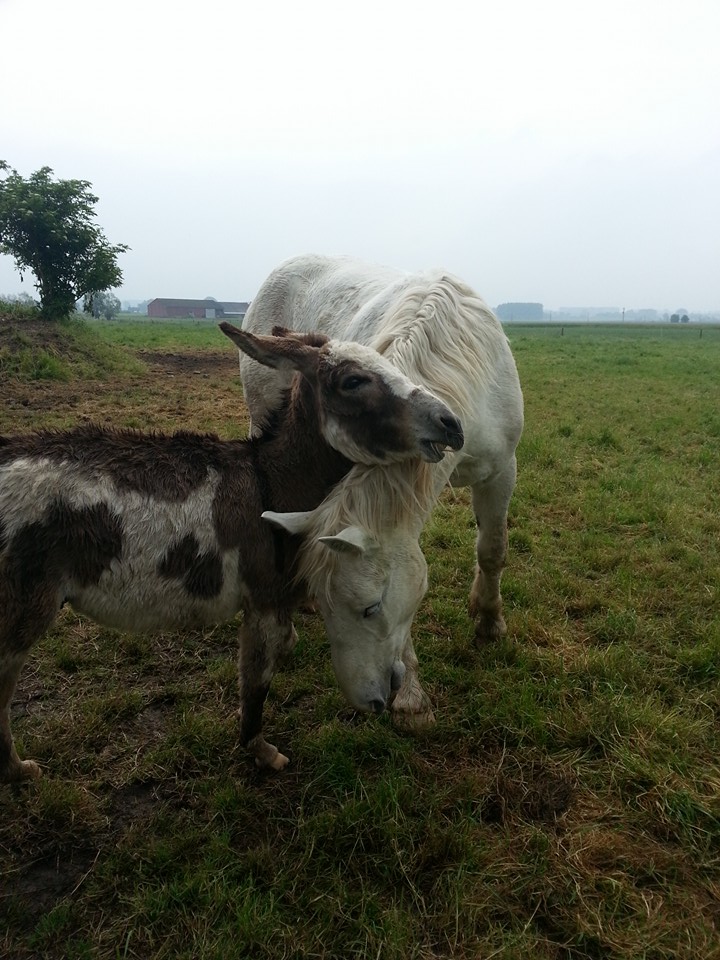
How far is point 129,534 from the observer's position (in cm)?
252

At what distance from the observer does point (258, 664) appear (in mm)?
2818

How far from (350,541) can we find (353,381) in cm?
67

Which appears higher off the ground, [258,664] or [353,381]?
[353,381]

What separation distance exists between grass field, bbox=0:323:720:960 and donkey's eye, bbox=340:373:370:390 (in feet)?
6.10

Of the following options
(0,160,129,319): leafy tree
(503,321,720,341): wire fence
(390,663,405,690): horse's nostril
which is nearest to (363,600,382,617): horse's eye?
(390,663,405,690): horse's nostril

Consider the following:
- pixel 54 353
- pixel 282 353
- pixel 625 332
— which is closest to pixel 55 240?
pixel 54 353

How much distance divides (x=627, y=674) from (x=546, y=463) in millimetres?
4492

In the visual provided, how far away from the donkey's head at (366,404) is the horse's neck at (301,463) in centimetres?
18

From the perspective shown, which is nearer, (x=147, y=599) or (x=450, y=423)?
(x=450, y=423)

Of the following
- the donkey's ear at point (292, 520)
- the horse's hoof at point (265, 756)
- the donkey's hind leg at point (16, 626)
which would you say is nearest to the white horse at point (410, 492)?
the donkey's ear at point (292, 520)

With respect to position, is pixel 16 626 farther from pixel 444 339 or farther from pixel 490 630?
pixel 490 630

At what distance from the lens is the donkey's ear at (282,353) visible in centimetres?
263

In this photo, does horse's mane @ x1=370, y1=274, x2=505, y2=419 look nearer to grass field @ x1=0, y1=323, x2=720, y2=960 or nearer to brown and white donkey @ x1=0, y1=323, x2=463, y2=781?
brown and white donkey @ x1=0, y1=323, x2=463, y2=781

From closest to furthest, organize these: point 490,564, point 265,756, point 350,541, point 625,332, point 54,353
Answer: point 350,541, point 265,756, point 490,564, point 54,353, point 625,332
